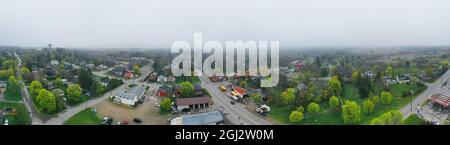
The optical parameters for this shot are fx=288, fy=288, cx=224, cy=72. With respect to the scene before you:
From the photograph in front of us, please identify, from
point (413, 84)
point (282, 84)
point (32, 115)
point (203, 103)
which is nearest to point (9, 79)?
point (32, 115)

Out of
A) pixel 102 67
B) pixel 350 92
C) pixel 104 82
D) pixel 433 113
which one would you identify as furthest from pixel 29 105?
pixel 433 113

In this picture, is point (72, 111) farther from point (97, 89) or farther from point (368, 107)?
point (368, 107)

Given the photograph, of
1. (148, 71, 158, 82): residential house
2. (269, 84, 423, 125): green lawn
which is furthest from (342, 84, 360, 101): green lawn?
(148, 71, 158, 82): residential house

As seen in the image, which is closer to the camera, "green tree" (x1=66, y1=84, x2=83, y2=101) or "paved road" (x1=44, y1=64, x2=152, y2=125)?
"paved road" (x1=44, y1=64, x2=152, y2=125)

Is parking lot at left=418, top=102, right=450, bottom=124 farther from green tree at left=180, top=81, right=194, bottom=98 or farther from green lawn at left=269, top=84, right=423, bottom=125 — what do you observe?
green tree at left=180, top=81, right=194, bottom=98

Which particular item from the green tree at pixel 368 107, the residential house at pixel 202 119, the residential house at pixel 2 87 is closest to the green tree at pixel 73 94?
the residential house at pixel 2 87
